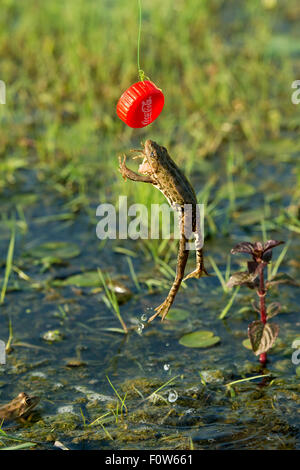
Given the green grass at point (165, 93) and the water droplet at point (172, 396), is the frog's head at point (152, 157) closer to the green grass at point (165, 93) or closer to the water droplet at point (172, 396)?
the water droplet at point (172, 396)

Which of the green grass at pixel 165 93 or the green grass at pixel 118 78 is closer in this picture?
the green grass at pixel 165 93

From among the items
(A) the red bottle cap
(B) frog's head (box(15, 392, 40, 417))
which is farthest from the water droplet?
(A) the red bottle cap

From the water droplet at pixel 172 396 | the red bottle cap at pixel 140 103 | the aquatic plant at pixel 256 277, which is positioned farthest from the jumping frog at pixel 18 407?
the red bottle cap at pixel 140 103

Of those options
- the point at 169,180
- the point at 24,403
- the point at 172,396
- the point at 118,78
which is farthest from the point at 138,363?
the point at 118,78

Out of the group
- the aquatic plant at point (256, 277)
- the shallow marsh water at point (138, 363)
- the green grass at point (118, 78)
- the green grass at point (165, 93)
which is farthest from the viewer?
the green grass at point (118, 78)

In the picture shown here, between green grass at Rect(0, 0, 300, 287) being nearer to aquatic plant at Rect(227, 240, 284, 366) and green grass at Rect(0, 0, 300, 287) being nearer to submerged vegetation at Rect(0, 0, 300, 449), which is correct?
submerged vegetation at Rect(0, 0, 300, 449)
